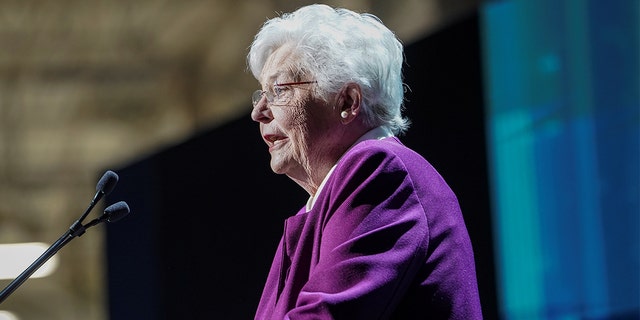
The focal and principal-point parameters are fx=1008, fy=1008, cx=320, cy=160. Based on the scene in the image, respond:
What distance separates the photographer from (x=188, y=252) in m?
3.85

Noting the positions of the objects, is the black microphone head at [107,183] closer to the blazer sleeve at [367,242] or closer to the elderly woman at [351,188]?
the elderly woman at [351,188]

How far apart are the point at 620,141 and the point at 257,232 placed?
4.45ft

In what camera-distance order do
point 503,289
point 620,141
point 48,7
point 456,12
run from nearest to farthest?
point 620,141
point 503,289
point 456,12
point 48,7

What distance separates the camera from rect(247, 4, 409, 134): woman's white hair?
1740mm

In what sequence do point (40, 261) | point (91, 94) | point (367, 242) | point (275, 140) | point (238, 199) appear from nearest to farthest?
1. point (367, 242)
2. point (40, 261)
3. point (275, 140)
4. point (238, 199)
5. point (91, 94)

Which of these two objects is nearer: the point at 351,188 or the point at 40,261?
the point at 351,188

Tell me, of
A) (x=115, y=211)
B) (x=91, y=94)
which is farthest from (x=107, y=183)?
(x=91, y=94)

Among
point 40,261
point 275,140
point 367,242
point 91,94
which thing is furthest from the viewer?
point 91,94

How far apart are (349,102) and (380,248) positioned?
1.12 feet

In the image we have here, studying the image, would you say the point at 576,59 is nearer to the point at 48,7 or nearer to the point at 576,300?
the point at 576,300

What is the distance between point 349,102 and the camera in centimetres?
175

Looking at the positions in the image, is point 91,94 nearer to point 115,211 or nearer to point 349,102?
point 115,211

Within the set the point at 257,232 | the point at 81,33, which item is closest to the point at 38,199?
the point at 81,33

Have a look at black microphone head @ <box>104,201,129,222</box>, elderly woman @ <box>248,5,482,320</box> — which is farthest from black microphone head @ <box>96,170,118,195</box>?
elderly woman @ <box>248,5,482,320</box>
